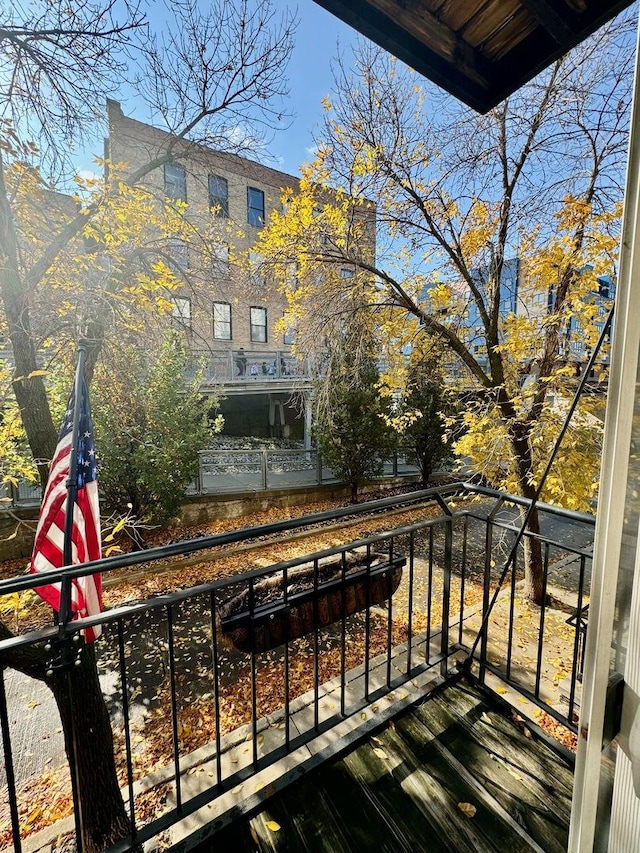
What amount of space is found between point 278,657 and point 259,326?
46.3ft

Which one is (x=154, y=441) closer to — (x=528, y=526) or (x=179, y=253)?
(x=179, y=253)

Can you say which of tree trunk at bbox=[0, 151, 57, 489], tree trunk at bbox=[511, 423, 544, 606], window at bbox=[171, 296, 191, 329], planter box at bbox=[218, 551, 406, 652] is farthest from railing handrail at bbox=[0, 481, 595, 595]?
window at bbox=[171, 296, 191, 329]

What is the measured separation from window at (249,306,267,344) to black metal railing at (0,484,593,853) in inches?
443

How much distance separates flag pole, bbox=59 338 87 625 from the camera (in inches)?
55.8

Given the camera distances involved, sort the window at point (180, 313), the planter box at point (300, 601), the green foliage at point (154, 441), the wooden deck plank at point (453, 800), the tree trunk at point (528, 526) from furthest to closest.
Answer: the green foliage at point (154, 441) < the tree trunk at point (528, 526) < the window at point (180, 313) < the planter box at point (300, 601) < the wooden deck plank at point (453, 800)

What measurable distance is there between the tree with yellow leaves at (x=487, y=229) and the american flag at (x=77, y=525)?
4.36 metres

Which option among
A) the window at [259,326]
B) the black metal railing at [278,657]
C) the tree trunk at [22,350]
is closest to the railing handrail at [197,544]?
the black metal railing at [278,657]

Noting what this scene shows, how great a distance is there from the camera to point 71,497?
1895 mm

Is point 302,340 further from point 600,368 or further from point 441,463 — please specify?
point 441,463

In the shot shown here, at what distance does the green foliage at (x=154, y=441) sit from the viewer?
7223 millimetres

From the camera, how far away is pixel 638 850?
752 millimetres

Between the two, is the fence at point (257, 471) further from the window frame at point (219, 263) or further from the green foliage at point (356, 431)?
the window frame at point (219, 263)

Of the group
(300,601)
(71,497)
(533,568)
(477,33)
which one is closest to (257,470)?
(300,601)

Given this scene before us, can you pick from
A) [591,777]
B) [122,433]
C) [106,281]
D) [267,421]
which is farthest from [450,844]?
[267,421]
